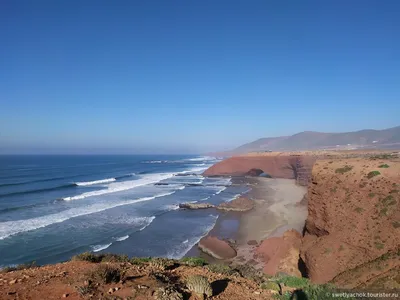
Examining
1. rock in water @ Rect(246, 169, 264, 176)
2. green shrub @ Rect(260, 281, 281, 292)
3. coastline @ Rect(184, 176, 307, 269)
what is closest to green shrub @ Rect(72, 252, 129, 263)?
green shrub @ Rect(260, 281, 281, 292)

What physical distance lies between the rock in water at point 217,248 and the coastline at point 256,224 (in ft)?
1.17

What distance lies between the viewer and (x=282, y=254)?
18.1 meters

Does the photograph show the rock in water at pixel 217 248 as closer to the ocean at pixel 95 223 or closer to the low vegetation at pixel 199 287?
the ocean at pixel 95 223

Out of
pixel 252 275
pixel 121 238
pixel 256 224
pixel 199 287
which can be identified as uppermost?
pixel 199 287

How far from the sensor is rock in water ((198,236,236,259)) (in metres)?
20.3

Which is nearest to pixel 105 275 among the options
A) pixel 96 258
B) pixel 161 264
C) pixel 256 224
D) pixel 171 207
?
pixel 161 264

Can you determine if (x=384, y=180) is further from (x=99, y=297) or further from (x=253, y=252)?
(x=99, y=297)

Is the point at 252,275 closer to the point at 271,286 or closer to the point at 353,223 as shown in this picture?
the point at 271,286

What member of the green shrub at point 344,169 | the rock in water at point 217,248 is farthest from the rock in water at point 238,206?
the green shrub at point 344,169

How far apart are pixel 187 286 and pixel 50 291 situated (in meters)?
2.93

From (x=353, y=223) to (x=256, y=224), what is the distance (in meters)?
15.2

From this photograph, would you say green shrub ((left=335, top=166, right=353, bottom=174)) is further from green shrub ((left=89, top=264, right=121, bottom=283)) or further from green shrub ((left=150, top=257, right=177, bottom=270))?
green shrub ((left=89, top=264, right=121, bottom=283))

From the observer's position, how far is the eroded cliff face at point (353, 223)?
1156 centimetres

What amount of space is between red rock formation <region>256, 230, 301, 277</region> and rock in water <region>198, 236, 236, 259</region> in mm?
2023
